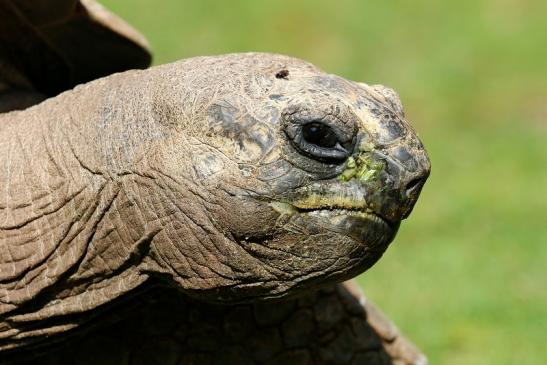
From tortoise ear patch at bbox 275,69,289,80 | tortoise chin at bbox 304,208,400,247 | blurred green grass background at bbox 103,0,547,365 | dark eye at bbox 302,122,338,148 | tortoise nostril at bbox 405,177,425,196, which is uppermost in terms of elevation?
tortoise ear patch at bbox 275,69,289,80

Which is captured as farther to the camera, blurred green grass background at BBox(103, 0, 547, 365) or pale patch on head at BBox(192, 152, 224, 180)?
blurred green grass background at BBox(103, 0, 547, 365)

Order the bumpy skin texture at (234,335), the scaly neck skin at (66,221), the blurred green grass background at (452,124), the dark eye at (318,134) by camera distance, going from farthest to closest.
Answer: the blurred green grass background at (452,124), the bumpy skin texture at (234,335), the scaly neck skin at (66,221), the dark eye at (318,134)

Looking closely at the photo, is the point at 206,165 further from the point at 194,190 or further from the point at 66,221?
the point at 66,221

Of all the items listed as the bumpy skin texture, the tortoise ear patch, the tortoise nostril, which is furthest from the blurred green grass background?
the tortoise ear patch

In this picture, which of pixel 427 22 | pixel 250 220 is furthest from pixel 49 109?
pixel 427 22

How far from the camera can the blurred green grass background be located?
4.15 metres

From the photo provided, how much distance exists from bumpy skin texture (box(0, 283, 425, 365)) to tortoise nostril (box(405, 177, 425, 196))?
59 centimetres

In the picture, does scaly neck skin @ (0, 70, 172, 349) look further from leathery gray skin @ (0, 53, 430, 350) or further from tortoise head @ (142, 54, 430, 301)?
tortoise head @ (142, 54, 430, 301)

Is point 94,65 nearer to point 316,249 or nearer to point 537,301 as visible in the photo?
point 316,249

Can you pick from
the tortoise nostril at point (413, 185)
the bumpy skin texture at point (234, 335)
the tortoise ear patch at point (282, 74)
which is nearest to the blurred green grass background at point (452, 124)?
the bumpy skin texture at point (234, 335)

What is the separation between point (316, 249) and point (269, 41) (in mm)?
5521

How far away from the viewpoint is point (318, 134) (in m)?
1.81

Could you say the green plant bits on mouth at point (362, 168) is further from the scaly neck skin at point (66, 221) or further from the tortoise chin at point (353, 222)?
the scaly neck skin at point (66, 221)

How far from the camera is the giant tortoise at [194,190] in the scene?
1813mm
